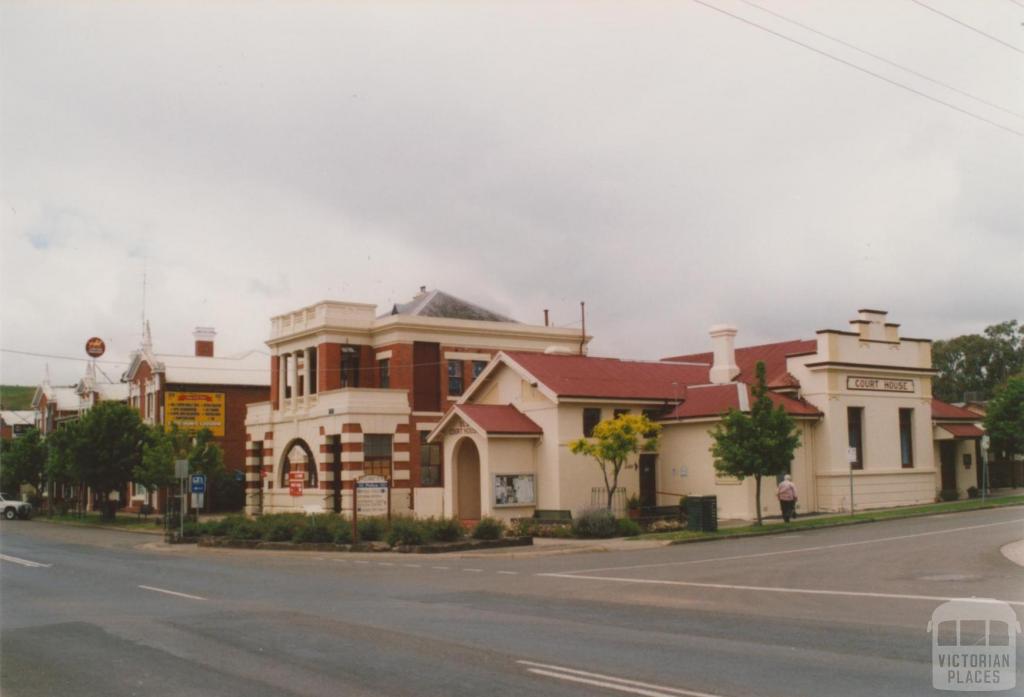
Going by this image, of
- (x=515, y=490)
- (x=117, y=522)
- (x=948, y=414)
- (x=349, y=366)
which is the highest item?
(x=349, y=366)

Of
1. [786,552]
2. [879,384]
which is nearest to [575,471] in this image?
[879,384]

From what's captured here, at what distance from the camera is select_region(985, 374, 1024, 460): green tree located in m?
44.0

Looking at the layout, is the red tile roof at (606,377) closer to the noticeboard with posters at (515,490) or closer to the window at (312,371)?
the noticeboard with posters at (515,490)

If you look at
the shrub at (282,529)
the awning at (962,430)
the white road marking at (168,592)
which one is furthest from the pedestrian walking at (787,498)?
the white road marking at (168,592)

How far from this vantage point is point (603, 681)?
30.6ft

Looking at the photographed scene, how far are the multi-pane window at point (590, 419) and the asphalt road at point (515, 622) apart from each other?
435 inches

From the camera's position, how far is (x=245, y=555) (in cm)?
2956

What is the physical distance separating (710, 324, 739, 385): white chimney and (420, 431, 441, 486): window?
594 inches

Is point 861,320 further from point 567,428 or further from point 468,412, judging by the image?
point 468,412

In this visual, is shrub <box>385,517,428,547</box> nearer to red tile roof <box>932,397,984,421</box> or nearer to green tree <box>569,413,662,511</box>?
green tree <box>569,413,662,511</box>

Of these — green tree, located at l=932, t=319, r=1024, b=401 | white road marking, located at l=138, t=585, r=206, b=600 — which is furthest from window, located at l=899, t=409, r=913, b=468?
green tree, located at l=932, t=319, r=1024, b=401

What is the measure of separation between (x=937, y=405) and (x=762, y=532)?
19.6 m

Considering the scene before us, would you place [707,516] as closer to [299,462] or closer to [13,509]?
[299,462]

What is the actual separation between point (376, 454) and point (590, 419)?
13431 mm
